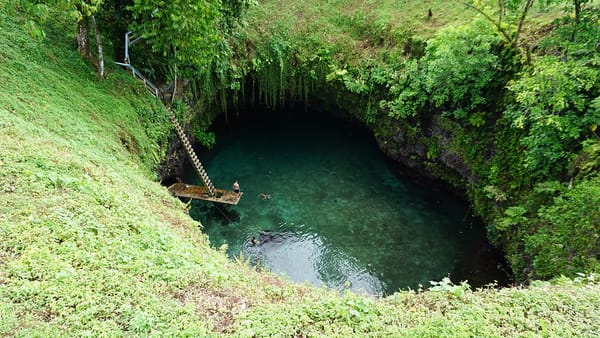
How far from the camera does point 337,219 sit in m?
16.1

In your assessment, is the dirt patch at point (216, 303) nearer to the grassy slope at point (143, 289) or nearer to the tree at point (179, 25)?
the grassy slope at point (143, 289)

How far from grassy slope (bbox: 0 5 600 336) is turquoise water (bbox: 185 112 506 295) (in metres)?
5.33

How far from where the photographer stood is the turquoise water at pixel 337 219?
45.5 ft

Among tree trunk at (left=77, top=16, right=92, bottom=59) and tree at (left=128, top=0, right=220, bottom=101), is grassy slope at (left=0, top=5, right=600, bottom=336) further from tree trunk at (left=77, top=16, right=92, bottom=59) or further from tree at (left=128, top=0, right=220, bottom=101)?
tree at (left=128, top=0, right=220, bottom=101)

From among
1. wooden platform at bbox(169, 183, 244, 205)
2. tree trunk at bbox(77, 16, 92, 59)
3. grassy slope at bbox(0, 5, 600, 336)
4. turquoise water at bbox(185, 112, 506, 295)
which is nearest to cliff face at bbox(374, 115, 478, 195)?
turquoise water at bbox(185, 112, 506, 295)

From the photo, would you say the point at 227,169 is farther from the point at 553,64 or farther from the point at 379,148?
the point at 553,64

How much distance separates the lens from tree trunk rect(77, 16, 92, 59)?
14.2 m

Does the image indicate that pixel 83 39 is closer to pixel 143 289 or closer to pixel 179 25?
pixel 179 25

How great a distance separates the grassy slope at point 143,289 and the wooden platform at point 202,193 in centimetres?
586

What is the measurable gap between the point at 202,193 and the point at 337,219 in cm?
582

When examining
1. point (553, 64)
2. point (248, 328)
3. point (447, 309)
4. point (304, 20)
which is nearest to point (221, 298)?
point (248, 328)

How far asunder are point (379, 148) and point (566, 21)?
1002 centimetres

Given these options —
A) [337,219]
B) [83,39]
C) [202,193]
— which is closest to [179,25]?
[83,39]

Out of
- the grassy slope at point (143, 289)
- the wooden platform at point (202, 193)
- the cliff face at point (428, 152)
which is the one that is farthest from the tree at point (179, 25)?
the cliff face at point (428, 152)
